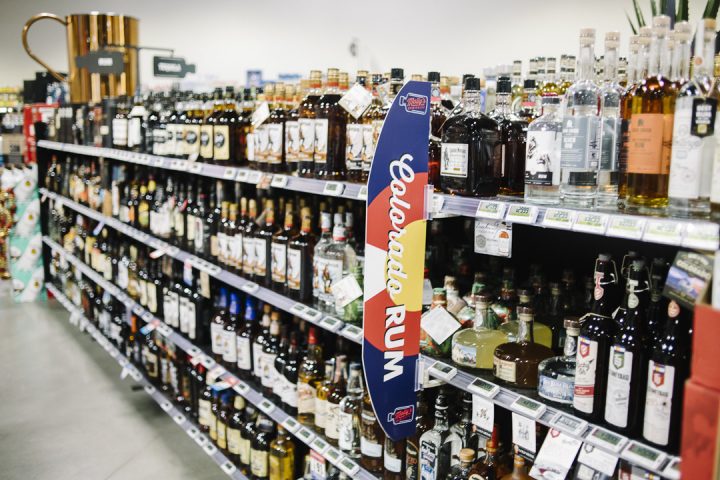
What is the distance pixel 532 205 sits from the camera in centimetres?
165

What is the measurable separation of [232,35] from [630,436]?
903 centimetres

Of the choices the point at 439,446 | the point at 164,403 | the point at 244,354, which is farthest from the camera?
the point at 164,403

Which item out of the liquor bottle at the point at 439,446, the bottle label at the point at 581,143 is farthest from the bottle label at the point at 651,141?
the liquor bottle at the point at 439,446

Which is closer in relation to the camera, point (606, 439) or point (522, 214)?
point (606, 439)

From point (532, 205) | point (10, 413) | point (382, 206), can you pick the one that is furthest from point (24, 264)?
point (532, 205)

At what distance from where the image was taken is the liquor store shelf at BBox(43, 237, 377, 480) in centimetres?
246

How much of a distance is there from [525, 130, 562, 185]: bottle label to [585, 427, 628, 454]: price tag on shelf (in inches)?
24.3

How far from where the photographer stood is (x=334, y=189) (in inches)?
90.8

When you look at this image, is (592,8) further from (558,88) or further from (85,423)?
(85,423)

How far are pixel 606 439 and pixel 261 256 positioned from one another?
1.89 meters

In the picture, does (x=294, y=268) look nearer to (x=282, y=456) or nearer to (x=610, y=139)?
(x=282, y=456)

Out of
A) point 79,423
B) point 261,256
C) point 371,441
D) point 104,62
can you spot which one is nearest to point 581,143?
point 371,441

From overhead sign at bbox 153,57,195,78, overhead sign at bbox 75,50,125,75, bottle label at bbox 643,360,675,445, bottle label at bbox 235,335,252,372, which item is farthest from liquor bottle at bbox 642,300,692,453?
overhead sign at bbox 75,50,125,75

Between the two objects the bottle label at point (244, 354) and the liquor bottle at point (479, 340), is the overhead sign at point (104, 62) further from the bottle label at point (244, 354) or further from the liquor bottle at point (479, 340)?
the liquor bottle at point (479, 340)
